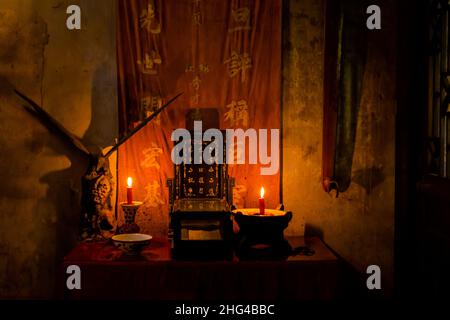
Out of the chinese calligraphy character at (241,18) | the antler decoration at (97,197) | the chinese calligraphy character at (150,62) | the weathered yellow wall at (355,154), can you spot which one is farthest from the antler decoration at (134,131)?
the weathered yellow wall at (355,154)

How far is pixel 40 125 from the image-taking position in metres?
4.72

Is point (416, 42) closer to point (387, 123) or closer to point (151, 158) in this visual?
point (387, 123)

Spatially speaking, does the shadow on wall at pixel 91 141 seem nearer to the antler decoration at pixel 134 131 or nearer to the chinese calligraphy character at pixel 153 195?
the antler decoration at pixel 134 131

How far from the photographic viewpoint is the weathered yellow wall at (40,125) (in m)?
4.70

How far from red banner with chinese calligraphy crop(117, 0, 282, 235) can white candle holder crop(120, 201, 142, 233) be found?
34 centimetres

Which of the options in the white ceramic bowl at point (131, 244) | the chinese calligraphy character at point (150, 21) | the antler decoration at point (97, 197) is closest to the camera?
the white ceramic bowl at point (131, 244)

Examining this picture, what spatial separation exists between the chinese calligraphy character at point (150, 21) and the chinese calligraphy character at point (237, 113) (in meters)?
0.95

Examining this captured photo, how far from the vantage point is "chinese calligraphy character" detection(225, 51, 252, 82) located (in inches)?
185

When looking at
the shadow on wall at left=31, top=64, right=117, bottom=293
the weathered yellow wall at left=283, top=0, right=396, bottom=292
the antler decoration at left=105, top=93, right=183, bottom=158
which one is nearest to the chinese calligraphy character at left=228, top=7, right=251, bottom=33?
the weathered yellow wall at left=283, top=0, right=396, bottom=292

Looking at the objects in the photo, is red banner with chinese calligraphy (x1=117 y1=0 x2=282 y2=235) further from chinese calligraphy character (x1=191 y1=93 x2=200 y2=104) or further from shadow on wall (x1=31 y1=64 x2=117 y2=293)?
shadow on wall (x1=31 y1=64 x2=117 y2=293)

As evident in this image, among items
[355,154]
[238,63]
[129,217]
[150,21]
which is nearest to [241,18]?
[238,63]

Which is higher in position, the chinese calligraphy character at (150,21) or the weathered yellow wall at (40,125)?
the chinese calligraphy character at (150,21)

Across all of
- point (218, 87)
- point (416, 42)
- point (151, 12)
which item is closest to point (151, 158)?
point (218, 87)

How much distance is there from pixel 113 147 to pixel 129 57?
2.73ft
